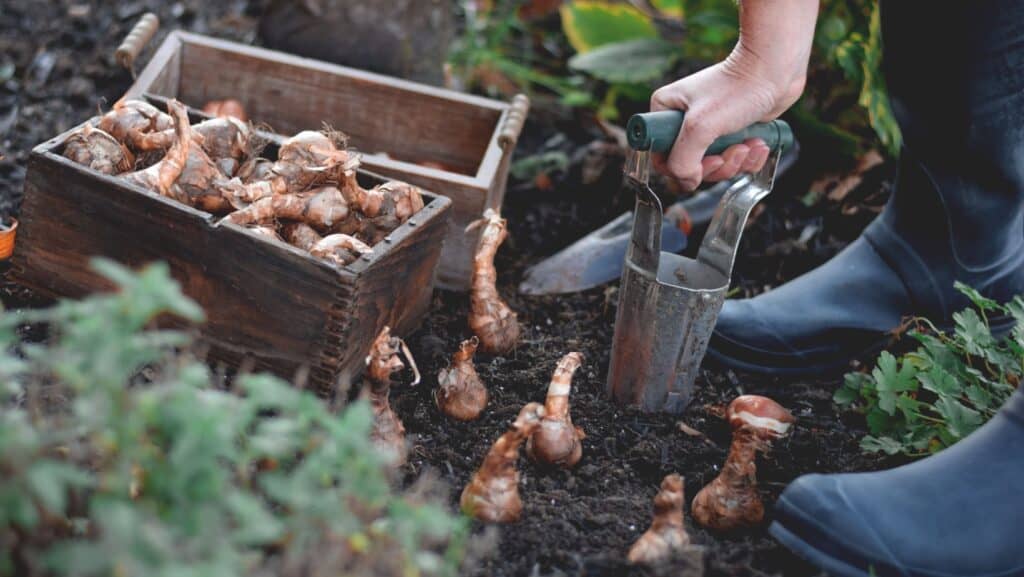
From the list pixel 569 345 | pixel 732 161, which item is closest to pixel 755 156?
pixel 732 161

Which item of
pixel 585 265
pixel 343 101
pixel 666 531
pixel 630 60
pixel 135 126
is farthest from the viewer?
pixel 630 60

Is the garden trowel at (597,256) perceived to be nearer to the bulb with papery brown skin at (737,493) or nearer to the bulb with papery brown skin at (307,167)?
the bulb with papery brown skin at (307,167)

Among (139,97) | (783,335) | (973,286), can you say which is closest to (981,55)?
(973,286)

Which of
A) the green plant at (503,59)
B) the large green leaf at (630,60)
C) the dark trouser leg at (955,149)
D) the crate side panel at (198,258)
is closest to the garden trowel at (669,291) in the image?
the dark trouser leg at (955,149)

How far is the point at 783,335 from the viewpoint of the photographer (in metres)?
2.61

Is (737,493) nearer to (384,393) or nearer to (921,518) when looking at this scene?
(921,518)

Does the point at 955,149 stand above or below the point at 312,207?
above

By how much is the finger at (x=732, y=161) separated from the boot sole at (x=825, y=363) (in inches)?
21.6

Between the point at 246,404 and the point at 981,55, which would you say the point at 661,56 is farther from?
the point at 246,404

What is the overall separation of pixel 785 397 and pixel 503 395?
0.74m

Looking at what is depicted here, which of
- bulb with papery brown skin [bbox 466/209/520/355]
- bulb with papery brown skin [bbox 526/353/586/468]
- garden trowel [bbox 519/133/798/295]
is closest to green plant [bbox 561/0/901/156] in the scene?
garden trowel [bbox 519/133/798/295]

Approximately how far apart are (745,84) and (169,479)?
4.55 feet

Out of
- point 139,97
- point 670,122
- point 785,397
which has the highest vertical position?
point 670,122

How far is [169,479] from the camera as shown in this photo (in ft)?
3.84
